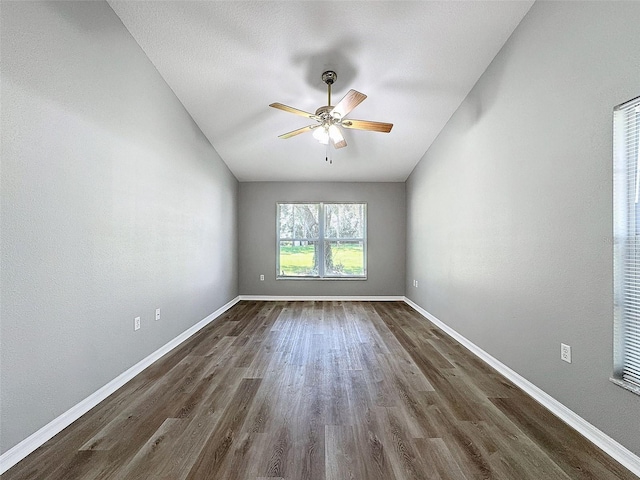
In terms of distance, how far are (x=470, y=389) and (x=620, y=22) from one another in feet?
7.99

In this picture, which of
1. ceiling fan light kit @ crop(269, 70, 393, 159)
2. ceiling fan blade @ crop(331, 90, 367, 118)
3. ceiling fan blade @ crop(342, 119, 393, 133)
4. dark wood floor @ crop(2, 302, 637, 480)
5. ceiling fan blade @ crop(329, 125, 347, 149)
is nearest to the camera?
dark wood floor @ crop(2, 302, 637, 480)

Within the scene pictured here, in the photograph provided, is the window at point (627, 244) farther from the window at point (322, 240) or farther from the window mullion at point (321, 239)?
the window mullion at point (321, 239)

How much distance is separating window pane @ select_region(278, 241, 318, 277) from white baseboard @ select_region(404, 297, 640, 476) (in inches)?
140

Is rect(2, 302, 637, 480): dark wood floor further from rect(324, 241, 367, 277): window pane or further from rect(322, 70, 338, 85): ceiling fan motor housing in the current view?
rect(324, 241, 367, 277): window pane

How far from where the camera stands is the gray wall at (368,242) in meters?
6.07

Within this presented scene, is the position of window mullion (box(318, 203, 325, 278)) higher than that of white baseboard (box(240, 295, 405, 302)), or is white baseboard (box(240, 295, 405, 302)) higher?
window mullion (box(318, 203, 325, 278))

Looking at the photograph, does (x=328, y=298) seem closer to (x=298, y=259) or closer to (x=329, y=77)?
(x=298, y=259)

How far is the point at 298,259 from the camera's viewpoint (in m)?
6.19

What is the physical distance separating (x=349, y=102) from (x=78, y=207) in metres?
2.26

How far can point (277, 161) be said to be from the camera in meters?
5.23

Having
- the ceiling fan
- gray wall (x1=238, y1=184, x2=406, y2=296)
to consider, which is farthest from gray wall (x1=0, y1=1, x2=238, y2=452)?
gray wall (x1=238, y1=184, x2=406, y2=296)

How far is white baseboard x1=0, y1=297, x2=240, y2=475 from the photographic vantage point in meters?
1.57

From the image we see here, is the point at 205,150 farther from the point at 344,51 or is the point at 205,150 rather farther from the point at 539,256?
the point at 539,256

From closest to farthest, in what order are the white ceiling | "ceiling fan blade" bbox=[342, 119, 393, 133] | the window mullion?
the white ceiling → "ceiling fan blade" bbox=[342, 119, 393, 133] → the window mullion
